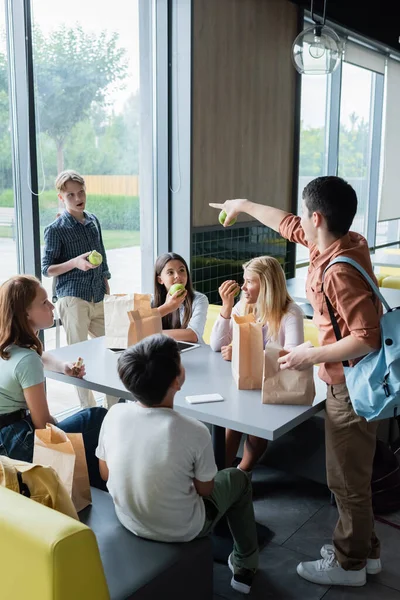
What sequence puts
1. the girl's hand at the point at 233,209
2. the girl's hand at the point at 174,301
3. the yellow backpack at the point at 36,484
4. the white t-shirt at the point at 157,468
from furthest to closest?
the girl's hand at the point at 174,301 → the girl's hand at the point at 233,209 → the white t-shirt at the point at 157,468 → the yellow backpack at the point at 36,484

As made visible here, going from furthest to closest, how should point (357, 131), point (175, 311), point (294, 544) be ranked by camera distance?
point (357, 131) < point (175, 311) < point (294, 544)

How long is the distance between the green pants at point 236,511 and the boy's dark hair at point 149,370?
16.7 inches

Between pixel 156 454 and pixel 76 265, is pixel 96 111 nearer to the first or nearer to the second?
pixel 76 265

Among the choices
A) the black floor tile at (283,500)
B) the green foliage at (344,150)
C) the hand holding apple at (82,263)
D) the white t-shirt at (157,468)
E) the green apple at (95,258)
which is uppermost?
the green foliage at (344,150)

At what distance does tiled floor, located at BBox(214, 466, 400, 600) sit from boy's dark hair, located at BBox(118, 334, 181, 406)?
901mm

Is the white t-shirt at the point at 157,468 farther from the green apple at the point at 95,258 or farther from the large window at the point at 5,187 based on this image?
the large window at the point at 5,187

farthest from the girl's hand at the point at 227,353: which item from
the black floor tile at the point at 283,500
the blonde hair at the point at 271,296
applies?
the black floor tile at the point at 283,500

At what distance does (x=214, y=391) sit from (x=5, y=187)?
181 cm

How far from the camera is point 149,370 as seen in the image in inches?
70.6

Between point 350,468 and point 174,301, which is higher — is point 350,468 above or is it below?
below

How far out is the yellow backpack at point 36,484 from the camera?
1569 mm

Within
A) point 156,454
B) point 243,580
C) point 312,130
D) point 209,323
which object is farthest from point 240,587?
point 312,130

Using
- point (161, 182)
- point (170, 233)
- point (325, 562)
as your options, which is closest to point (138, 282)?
point (170, 233)

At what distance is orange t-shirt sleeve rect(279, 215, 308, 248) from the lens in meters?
2.35
